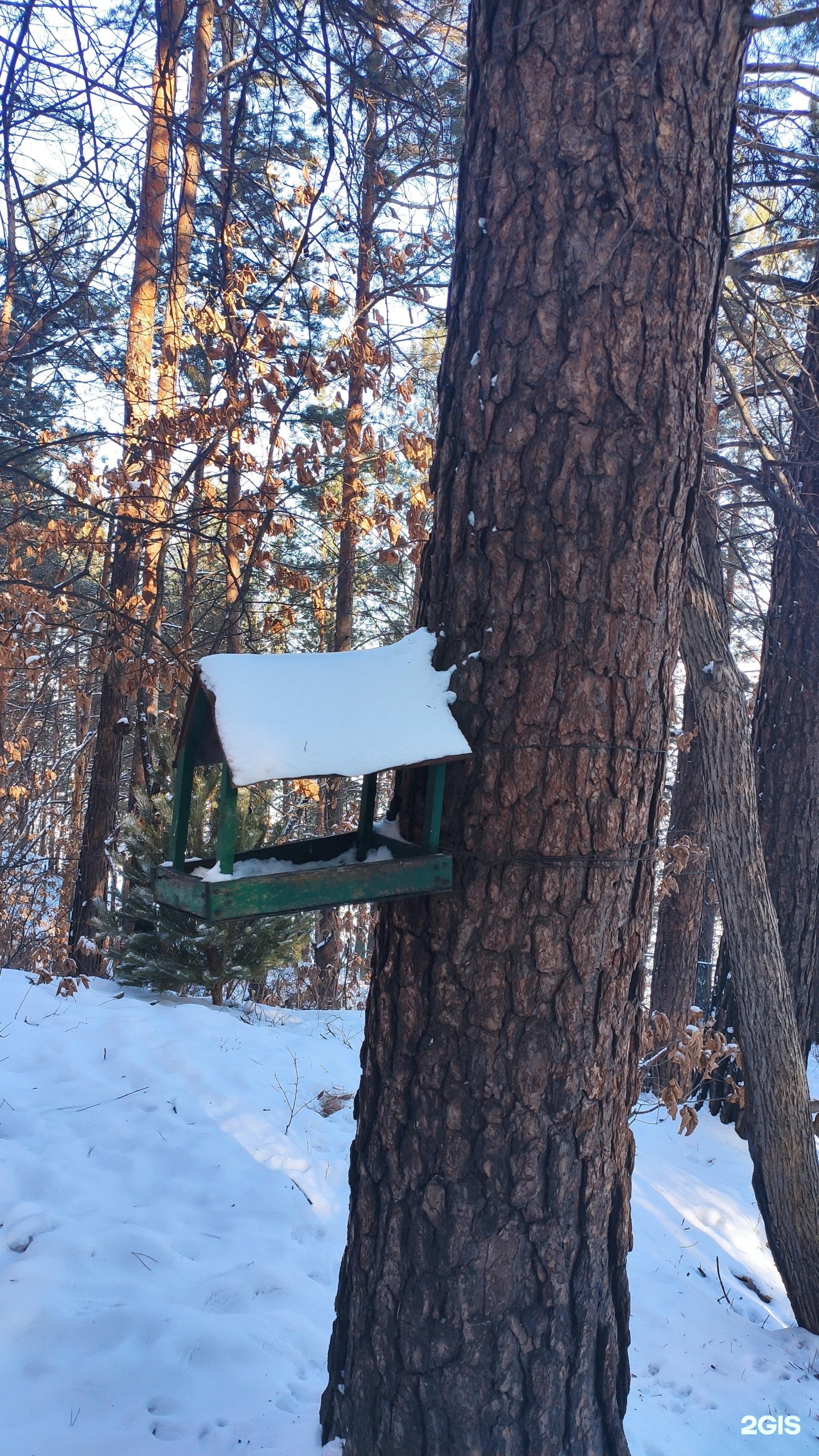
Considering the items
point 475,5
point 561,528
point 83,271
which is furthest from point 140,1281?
point 83,271

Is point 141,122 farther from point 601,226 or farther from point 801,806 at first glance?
point 801,806

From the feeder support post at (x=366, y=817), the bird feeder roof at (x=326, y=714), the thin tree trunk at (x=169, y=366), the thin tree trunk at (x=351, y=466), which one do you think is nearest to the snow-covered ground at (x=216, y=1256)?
the feeder support post at (x=366, y=817)

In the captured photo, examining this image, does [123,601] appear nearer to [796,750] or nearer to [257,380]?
[257,380]

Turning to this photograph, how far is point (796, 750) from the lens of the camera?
4.52m

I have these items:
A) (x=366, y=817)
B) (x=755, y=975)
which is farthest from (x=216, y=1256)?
(x=755, y=975)

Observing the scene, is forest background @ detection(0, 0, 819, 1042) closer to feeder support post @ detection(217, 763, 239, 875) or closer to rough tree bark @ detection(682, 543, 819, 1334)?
rough tree bark @ detection(682, 543, 819, 1334)

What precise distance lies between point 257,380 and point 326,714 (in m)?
3.97

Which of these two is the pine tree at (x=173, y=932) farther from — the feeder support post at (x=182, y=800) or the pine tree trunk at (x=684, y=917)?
the feeder support post at (x=182, y=800)

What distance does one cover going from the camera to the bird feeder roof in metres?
1.42

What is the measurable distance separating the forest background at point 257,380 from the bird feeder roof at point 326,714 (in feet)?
4.85

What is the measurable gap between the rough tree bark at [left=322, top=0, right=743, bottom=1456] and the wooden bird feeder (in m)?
0.12

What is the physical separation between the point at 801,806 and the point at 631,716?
10.6ft

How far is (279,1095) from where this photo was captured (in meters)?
3.95

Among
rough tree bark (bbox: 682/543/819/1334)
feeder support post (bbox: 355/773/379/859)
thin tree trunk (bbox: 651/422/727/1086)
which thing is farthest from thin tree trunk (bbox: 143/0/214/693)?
thin tree trunk (bbox: 651/422/727/1086)
